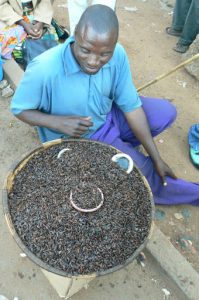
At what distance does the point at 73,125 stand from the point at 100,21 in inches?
25.0

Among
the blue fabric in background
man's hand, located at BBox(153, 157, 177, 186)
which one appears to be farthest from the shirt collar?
the blue fabric in background

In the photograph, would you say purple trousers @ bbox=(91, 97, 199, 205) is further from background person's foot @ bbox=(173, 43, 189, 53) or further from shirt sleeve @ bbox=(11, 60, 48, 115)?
background person's foot @ bbox=(173, 43, 189, 53)

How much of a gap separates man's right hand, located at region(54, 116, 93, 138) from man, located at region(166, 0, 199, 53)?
10.4 ft

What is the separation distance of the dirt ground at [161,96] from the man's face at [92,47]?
1.45 m

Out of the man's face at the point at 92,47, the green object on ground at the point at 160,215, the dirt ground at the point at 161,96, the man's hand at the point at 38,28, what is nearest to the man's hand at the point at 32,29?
the man's hand at the point at 38,28

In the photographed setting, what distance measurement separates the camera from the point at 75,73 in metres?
2.20

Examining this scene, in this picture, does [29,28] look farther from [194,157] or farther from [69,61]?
[194,157]

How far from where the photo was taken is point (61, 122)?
2.20 metres

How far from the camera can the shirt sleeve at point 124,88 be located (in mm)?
2347

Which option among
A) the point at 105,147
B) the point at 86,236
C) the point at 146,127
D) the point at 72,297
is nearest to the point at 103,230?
the point at 86,236

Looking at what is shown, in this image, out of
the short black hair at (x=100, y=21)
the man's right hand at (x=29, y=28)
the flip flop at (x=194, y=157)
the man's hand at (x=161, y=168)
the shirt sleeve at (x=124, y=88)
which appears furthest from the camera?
the man's right hand at (x=29, y=28)

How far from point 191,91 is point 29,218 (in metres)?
3.04

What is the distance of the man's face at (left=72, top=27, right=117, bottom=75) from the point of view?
1.92 meters

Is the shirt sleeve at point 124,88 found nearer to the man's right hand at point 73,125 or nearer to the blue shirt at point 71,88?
the blue shirt at point 71,88
